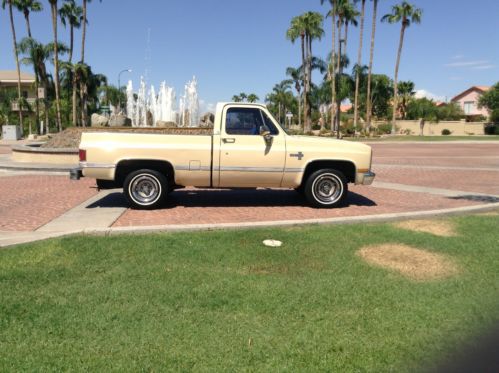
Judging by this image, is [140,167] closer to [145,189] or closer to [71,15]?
[145,189]

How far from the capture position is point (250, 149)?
8180mm

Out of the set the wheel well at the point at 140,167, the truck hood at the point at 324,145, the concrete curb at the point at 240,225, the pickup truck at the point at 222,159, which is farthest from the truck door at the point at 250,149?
the concrete curb at the point at 240,225

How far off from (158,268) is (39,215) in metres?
3.88

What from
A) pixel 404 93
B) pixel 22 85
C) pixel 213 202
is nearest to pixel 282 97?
pixel 404 93

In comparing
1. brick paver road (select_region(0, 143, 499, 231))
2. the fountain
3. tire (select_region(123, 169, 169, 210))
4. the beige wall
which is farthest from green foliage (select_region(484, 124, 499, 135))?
tire (select_region(123, 169, 169, 210))

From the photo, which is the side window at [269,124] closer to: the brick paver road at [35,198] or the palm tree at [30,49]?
the brick paver road at [35,198]

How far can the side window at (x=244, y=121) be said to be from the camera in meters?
8.28

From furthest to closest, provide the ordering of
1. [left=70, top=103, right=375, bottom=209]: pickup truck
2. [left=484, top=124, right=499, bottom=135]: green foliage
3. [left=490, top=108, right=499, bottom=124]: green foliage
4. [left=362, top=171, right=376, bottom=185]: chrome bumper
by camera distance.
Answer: [left=490, top=108, right=499, bottom=124]: green foliage → [left=484, top=124, right=499, bottom=135]: green foliage → [left=362, top=171, right=376, bottom=185]: chrome bumper → [left=70, top=103, right=375, bottom=209]: pickup truck

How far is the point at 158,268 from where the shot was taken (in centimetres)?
501

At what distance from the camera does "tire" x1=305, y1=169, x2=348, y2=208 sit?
858cm

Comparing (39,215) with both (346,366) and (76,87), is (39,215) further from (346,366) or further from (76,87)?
(76,87)

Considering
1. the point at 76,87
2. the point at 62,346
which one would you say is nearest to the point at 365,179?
the point at 62,346

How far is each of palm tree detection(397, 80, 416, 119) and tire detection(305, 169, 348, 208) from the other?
8405 centimetres

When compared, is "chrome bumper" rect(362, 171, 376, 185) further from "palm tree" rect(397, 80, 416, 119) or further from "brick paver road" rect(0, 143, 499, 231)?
"palm tree" rect(397, 80, 416, 119)
